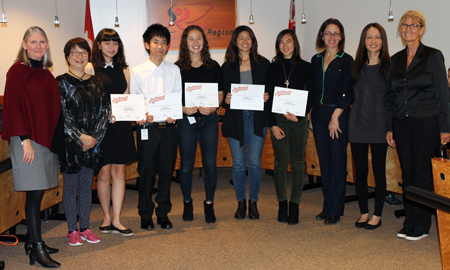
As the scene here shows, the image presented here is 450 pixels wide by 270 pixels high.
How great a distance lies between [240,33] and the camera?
12.2ft

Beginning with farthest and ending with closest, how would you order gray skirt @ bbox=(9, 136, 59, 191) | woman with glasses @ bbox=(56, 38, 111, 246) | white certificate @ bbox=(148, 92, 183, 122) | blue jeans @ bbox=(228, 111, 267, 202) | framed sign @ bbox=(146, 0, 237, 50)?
framed sign @ bbox=(146, 0, 237, 50), blue jeans @ bbox=(228, 111, 267, 202), white certificate @ bbox=(148, 92, 183, 122), woman with glasses @ bbox=(56, 38, 111, 246), gray skirt @ bbox=(9, 136, 59, 191)

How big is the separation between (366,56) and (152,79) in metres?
2.01

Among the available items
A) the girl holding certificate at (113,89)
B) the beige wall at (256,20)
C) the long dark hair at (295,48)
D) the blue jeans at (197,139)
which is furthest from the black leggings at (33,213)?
the beige wall at (256,20)

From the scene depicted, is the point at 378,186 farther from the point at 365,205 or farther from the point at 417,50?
the point at 417,50

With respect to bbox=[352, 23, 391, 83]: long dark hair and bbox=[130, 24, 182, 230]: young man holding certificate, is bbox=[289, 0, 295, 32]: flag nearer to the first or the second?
bbox=[352, 23, 391, 83]: long dark hair

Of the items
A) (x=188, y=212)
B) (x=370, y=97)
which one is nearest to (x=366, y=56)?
(x=370, y=97)

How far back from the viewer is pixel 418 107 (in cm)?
331

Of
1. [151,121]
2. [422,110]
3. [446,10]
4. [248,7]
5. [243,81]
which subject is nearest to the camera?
[422,110]

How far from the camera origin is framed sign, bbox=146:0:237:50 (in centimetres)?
663

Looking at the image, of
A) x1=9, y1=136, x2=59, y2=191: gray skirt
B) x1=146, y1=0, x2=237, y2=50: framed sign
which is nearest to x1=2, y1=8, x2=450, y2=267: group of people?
x1=9, y1=136, x2=59, y2=191: gray skirt

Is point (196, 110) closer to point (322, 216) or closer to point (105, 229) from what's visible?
point (105, 229)

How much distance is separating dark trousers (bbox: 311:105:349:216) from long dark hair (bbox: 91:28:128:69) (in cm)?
191

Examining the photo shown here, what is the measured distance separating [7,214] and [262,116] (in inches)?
97.8

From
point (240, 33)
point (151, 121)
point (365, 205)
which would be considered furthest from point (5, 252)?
point (365, 205)
